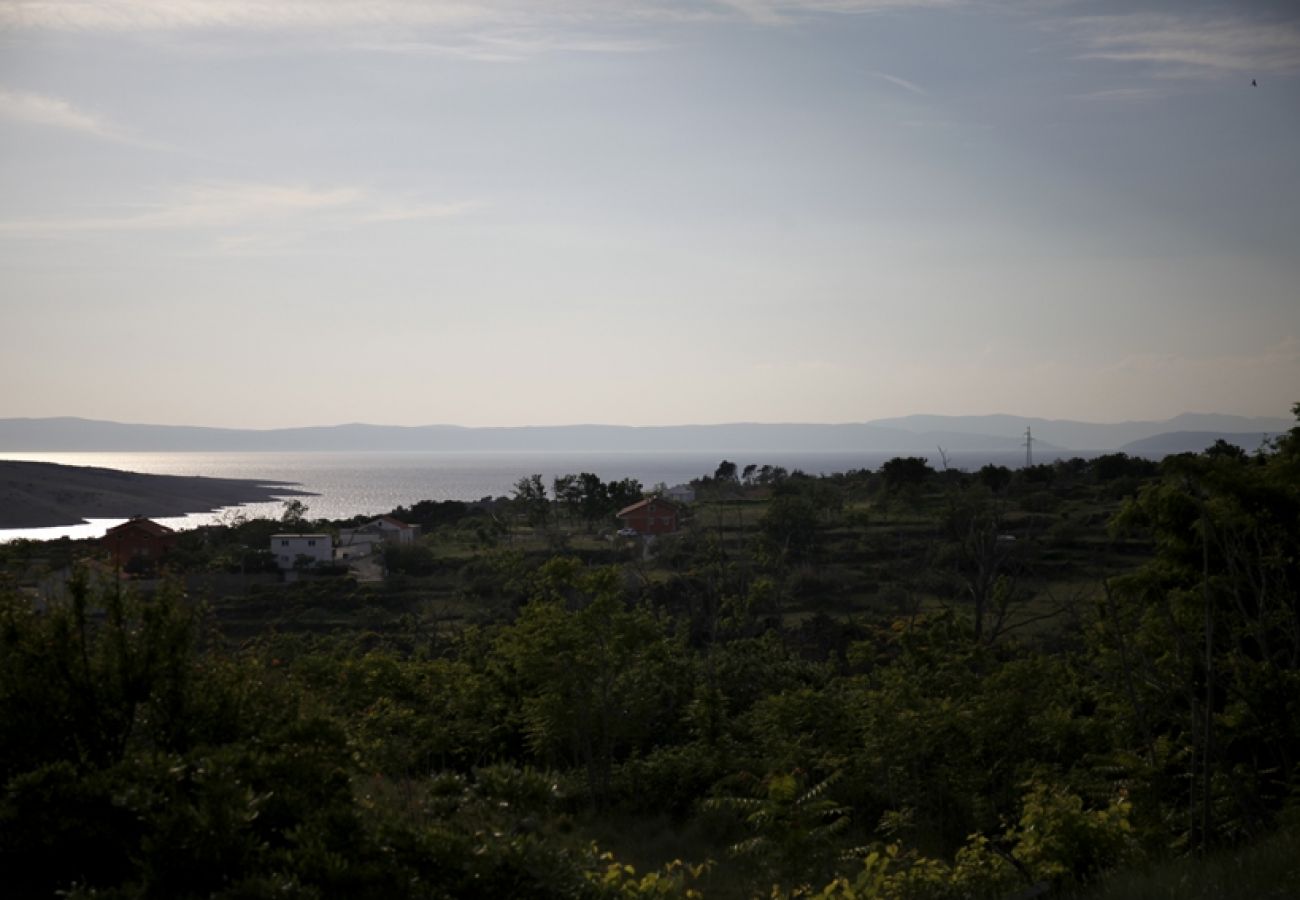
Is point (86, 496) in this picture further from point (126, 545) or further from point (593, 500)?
point (126, 545)

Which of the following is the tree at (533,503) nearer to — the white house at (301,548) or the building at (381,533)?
the building at (381,533)

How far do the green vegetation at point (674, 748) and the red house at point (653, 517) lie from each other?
135 ft

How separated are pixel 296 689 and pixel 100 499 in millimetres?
105266

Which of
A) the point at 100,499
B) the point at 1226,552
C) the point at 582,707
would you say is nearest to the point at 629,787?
the point at 582,707

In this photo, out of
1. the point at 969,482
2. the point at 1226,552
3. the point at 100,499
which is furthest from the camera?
the point at 100,499

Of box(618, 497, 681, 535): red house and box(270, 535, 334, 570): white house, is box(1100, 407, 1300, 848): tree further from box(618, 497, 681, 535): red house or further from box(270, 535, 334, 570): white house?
box(270, 535, 334, 570): white house

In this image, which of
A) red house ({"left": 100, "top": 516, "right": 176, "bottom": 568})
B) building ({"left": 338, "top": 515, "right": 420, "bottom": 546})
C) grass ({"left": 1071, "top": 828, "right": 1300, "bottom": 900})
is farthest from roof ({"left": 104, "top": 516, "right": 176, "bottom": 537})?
building ({"left": 338, "top": 515, "right": 420, "bottom": 546})

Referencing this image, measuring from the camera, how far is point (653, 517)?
198 ft

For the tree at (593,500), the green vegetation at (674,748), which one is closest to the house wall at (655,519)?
the tree at (593,500)

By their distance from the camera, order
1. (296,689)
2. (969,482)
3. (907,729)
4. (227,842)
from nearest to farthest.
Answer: (227,842) < (296,689) < (907,729) < (969,482)

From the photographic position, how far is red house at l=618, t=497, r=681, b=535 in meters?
59.7

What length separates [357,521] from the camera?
8462 cm

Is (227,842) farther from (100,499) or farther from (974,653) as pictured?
(100,499)

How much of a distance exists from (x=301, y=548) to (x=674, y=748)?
54.2 metres
